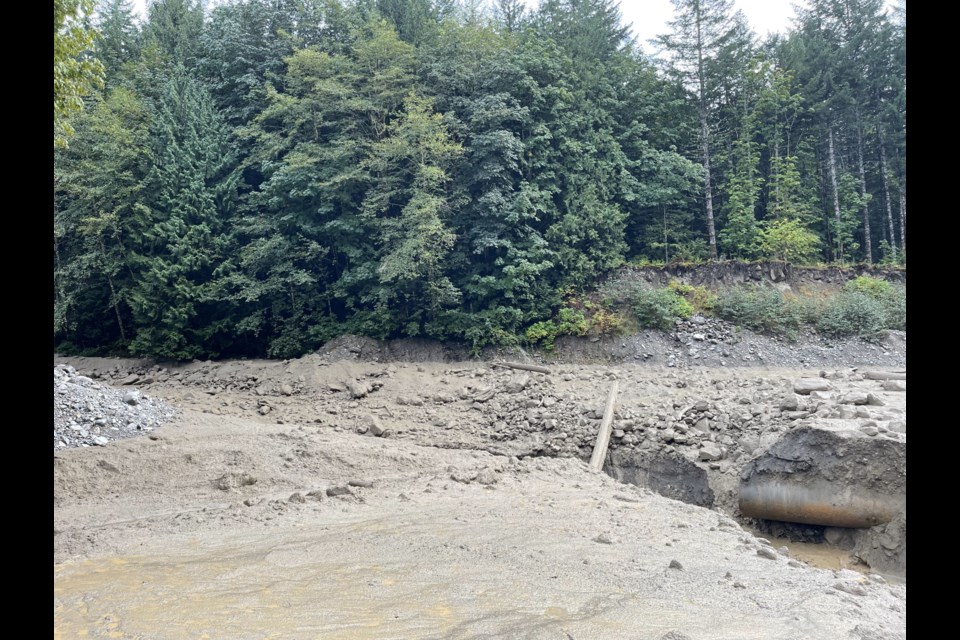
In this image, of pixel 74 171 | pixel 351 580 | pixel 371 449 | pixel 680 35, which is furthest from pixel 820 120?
pixel 74 171

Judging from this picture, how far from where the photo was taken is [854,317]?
15672 mm

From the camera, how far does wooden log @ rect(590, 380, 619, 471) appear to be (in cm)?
980

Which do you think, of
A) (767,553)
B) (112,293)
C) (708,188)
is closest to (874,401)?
(767,553)

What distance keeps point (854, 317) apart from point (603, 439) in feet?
33.4

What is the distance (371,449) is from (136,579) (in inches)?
211

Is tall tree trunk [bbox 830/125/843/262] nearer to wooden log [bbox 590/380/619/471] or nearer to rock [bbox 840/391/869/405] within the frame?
rock [bbox 840/391/869/405]

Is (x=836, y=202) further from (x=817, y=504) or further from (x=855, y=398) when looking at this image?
(x=817, y=504)

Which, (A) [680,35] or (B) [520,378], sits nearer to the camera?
→ (B) [520,378]

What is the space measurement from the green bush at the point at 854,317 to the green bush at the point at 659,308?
3707 mm

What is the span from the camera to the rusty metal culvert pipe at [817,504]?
21.5ft

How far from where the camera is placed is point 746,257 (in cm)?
1961

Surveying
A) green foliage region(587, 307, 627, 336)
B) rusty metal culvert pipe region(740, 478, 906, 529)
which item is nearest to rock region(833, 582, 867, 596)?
rusty metal culvert pipe region(740, 478, 906, 529)

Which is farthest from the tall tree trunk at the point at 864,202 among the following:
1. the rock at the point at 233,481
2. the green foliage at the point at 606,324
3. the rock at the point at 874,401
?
the rock at the point at 233,481
